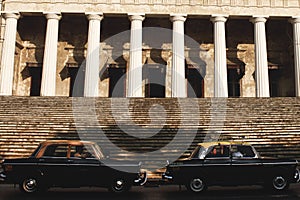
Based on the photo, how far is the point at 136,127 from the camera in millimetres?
13852

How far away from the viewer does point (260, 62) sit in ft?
75.2

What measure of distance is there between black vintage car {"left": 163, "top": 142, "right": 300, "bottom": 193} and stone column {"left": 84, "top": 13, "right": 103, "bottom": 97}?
48.3 ft

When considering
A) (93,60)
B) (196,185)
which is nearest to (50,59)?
(93,60)

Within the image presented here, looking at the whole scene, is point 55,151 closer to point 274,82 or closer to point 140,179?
point 140,179

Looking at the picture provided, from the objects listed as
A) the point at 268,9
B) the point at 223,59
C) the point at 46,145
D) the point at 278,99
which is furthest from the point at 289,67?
the point at 46,145

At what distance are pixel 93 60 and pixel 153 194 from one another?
53.0ft

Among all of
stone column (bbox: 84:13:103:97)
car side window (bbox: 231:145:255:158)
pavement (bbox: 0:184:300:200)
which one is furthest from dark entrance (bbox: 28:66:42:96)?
car side window (bbox: 231:145:255:158)

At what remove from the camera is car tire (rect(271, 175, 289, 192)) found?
26.8 ft

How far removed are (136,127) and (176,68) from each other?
9634mm

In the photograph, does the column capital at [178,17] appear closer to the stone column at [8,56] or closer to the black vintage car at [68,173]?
the stone column at [8,56]

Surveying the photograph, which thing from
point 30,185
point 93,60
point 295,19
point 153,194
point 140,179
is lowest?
point 153,194

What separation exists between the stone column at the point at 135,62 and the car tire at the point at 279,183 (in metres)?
14.5

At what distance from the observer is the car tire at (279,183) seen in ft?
26.8

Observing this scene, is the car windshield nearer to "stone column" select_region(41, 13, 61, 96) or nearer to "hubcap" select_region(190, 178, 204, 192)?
"hubcap" select_region(190, 178, 204, 192)
